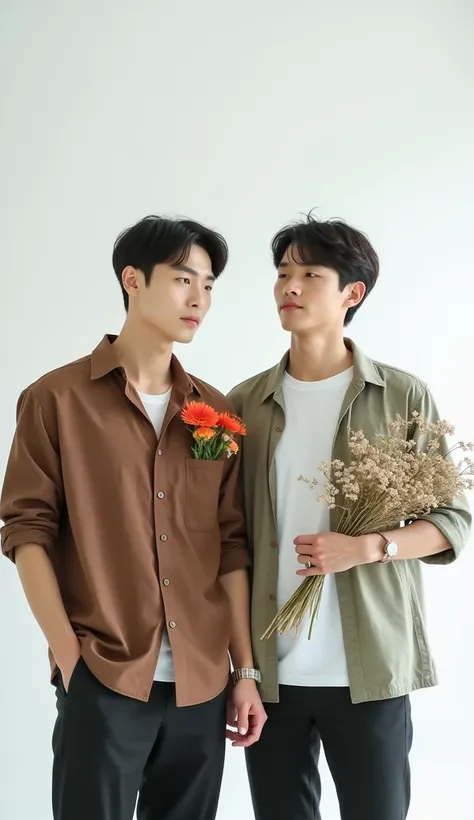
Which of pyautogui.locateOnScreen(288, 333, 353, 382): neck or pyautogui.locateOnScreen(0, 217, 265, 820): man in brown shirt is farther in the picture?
pyautogui.locateOnScreen(288, 333, 353, 382): neck

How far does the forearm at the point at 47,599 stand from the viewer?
5.93 ft

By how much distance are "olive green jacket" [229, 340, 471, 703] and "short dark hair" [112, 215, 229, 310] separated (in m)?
0.42

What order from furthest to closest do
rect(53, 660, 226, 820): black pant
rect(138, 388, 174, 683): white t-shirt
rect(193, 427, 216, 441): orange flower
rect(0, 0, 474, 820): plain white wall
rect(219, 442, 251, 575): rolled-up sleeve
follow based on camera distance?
rect(0, 0, 474, 820): plain white wall, rect(219, 442, 251, 575): rolled-up sleeve, rect(193, 427, 216, 441): orange flower, rect(138, 388, 174, 683): white t-shirt, rect(53, 660, 226, 820): black pant

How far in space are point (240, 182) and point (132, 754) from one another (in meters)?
2.12

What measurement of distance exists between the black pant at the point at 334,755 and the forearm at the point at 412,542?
0.34 metres

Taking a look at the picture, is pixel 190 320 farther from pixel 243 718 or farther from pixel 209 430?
pixel 243 718

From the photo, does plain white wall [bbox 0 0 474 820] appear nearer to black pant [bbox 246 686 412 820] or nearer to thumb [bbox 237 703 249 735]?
black pant [bbox 246 686 412 820]

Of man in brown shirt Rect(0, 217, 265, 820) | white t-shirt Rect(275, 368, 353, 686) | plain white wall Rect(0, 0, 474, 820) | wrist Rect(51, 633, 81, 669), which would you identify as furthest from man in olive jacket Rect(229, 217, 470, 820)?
plain white wall Rect(0, 0, 474, 820)

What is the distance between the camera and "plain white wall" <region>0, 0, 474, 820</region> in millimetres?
2941

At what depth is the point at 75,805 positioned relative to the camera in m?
1.77

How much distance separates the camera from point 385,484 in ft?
5.97

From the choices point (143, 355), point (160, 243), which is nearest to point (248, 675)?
point (143, 355)

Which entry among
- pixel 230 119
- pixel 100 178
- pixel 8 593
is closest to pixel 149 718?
pixel 8 593

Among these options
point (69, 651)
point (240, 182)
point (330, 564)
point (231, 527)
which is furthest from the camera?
point (240, 182)
